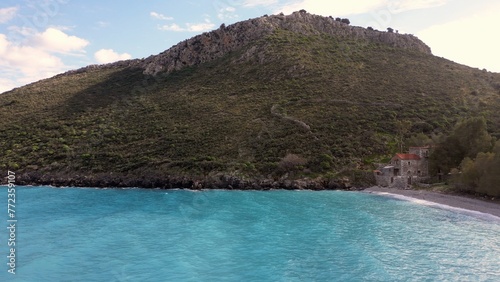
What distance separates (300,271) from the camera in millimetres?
23797

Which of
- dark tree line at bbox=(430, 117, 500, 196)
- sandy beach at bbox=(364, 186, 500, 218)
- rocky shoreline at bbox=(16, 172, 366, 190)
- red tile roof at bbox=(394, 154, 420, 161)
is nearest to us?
sandy beach at bbox=(364, 186, 500, 218)

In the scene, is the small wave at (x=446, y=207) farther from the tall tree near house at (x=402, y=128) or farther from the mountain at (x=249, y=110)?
the tall tree near house at (x=402, y=128)

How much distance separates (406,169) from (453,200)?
38.6ft

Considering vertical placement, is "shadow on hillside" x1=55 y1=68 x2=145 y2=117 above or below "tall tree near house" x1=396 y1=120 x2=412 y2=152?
above

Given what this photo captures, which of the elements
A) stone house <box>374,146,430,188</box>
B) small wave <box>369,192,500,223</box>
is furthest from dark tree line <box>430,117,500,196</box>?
small wave <box>369,192,500,223</box>

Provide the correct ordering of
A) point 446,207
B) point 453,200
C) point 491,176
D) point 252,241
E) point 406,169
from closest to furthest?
point 252,241
point 491,176
point 446,207
point 453,200
point 406,169

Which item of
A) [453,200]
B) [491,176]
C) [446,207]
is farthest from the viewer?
[453,200]

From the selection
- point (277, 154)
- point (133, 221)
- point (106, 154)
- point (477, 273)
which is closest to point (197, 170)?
point (277, 154)

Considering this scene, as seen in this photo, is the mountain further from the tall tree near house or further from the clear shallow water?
the clear shallow water

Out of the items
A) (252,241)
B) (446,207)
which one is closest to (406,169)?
(446,207)

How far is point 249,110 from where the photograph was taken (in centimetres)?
7650

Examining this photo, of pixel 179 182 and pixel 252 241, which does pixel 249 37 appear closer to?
pixel 179 182

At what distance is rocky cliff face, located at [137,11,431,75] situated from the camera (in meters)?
104

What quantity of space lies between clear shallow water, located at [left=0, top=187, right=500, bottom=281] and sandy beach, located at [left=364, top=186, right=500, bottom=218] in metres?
2.66
